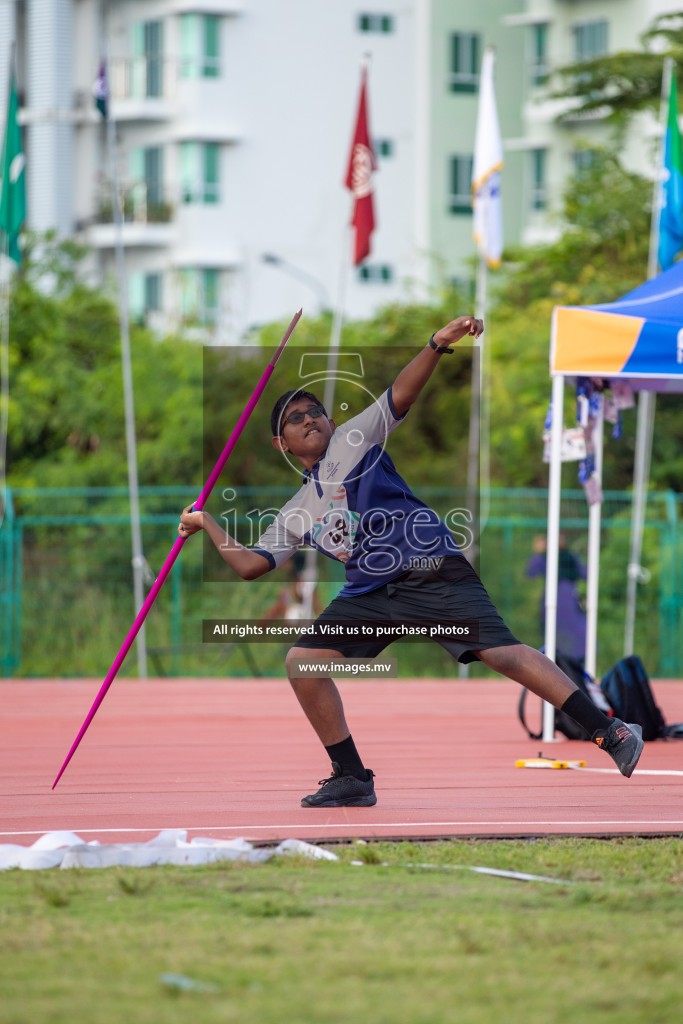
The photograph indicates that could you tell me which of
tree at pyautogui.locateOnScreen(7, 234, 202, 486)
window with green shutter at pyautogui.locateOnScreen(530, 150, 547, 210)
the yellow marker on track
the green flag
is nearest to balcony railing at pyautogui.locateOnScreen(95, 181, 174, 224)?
window with green shutter at pyautogui.locateOnScreen(530, 150, 547, 210)

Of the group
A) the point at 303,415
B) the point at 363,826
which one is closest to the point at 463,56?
the point at 303,415

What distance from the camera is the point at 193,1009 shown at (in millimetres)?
3730

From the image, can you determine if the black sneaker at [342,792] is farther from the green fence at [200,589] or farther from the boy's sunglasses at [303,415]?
the green fence at [200,589]

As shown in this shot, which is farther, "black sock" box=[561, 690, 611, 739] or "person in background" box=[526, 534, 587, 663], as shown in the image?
"person in background" box=[526, 534, 587, 663]

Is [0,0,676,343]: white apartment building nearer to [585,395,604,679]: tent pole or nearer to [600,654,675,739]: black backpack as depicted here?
[585,395,604,679]: tent pole

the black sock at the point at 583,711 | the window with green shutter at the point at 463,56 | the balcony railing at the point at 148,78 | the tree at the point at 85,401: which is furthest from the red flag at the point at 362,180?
the window with green shutter at the point at 463,56

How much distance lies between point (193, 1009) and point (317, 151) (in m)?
39.6

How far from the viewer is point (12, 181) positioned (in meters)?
16.6

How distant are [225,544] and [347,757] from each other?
44.9 inches

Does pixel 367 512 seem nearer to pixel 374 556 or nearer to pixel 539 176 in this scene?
pixel 374 556

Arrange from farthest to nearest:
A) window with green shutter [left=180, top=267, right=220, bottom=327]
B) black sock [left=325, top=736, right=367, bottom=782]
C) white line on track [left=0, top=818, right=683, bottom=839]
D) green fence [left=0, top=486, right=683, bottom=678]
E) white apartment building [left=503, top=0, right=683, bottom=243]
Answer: white apartment building [left=503, top=0, right=683, bottom=243] < window with green shutter [left=180, top=267, right=220, bottom=327] < green fence [left=0, top=486, right=683, bottom=678] < black sock [left=325, top=736, right=367, bottom=782] < white line on track [left=0, top=818, right=683, bottom=839]

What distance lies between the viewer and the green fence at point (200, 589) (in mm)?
18328

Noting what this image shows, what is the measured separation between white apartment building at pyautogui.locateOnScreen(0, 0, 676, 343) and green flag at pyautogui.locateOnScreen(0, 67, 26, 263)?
2122 cm

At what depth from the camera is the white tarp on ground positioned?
5.52 metres
